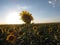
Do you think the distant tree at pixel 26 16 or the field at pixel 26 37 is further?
the distant tree at pixel 26 16

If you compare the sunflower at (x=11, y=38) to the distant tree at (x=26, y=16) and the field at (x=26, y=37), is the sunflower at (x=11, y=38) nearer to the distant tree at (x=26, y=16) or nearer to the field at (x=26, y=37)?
the field at (x=26, y=37)

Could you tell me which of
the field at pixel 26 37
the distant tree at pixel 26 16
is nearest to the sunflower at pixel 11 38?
the field at pixel 26 37

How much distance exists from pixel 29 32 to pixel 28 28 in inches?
4.4

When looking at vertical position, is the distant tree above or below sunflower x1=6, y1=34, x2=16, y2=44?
above

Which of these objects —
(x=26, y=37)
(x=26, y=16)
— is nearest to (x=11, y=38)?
(x=26, y=37)

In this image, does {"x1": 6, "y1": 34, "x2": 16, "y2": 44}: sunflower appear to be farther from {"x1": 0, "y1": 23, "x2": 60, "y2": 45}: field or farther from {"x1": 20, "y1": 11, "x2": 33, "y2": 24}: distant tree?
{"x1": 20, "y1": 11, "x2": 33, "y2": 24}: distant tree

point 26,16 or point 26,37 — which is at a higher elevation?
point 26,16

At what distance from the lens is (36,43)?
4.86 feet

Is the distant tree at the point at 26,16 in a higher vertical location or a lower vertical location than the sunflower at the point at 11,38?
higher

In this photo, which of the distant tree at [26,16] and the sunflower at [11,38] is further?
the distant tree at [26,16]

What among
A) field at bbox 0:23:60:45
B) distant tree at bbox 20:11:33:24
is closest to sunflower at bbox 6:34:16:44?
field at bbox 0:23:60:45

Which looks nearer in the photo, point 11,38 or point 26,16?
point 11,38

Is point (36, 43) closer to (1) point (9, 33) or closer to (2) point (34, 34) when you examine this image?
(2) point (34, 34)

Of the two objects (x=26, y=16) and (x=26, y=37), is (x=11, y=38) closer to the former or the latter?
(x=26, y=37)
